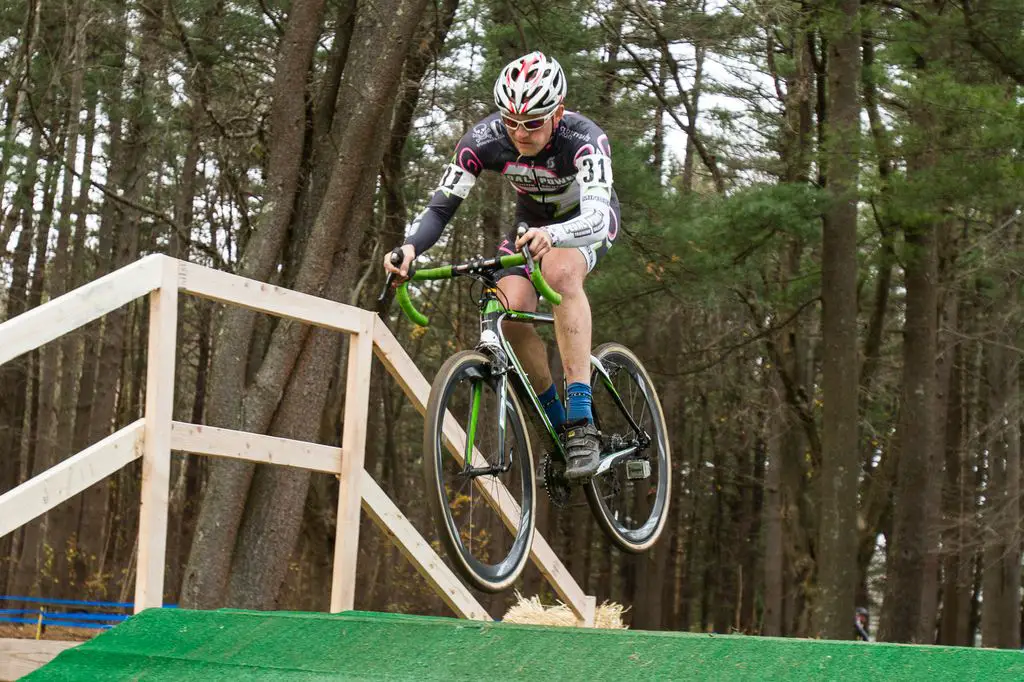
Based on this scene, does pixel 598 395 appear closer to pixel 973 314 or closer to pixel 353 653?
pixel 353 653

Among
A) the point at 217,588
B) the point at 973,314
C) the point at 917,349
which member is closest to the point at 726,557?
the point at 973,314

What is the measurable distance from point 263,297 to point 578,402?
1473 mm

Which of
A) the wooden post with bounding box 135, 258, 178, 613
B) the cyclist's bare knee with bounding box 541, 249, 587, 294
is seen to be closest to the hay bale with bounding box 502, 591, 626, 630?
the cyclist's bare knee with bounding box 541, 249, 587, 294

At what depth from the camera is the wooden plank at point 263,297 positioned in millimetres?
4777

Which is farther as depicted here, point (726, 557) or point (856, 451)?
point (726, 557)

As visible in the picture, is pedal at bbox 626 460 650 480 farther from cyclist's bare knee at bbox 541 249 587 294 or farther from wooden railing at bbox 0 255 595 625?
cyclist's bare knee at bbox 541 249 587 294

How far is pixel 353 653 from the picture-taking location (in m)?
3.78

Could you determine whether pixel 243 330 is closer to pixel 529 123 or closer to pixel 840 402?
pixel 529 123

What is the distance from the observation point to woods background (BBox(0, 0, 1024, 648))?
7793mm

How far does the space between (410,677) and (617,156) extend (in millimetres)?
10221

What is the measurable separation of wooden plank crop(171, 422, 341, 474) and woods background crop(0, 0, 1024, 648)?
2157 mm

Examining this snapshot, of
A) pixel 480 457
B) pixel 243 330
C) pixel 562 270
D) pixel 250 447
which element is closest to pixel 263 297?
pixel 250 447

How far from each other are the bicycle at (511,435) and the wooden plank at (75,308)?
969mm

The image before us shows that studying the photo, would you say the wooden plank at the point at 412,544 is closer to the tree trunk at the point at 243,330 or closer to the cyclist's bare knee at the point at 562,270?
the cyclist's bare knee at the point at 562,270
